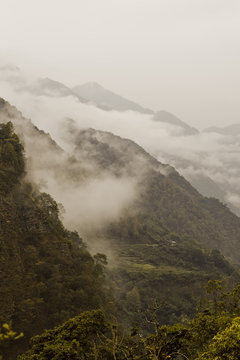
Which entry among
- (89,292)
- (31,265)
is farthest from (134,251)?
(31,265)

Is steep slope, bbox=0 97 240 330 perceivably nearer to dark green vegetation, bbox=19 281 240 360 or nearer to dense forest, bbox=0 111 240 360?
dense forest, bbox=0 111 240 360

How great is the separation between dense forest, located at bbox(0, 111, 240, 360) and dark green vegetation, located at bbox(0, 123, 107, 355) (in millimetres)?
181

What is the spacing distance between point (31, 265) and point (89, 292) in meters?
14.3

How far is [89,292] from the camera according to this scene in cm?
6456

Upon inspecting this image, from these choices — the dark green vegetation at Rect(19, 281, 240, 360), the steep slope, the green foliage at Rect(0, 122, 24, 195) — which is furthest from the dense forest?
the steep slope

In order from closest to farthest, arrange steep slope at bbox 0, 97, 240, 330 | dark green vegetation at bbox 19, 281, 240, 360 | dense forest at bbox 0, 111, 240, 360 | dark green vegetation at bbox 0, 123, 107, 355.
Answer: dark green vegetation at bbox 19, 281, 240, 360
dense forest at bbox 0, 111, 240, 360
dark green vegetation at bbox 0, 123, 107, 355
steep slope at bbox 0, 97, 240, 330

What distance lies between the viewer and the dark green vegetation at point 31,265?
50188 mm

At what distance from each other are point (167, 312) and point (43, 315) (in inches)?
2479

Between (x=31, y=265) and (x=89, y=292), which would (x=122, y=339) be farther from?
(x=89, y=292)

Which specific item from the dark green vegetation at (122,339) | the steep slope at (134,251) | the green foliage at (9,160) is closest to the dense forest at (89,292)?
the dark green vegetation at (122,339)

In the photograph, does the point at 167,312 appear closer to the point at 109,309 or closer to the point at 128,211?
the point at 109,309

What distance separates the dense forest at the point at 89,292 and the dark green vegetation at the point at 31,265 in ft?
0.59

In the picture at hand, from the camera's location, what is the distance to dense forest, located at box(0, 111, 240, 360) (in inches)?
984

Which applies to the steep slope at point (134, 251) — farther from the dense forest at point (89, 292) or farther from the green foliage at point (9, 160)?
the green foliage at point (9, 160)
